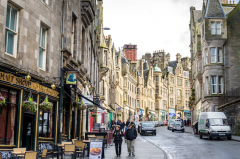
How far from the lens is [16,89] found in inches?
489

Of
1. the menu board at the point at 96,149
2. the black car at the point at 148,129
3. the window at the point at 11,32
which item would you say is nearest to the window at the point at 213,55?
the black car at the point at 148,129

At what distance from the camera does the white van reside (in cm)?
2692

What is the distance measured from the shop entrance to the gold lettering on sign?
4.12 feet

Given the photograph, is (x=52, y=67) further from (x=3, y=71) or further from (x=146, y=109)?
(x=146, y=109)

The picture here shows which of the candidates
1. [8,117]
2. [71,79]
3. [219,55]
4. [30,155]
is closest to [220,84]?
[219,55]

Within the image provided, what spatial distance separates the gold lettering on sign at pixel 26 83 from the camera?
37.7ft

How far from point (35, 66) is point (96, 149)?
440cm

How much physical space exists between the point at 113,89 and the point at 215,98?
2053cm

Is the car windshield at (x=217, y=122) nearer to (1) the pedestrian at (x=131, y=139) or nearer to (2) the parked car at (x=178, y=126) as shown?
(1) the pedestrian at (x=131, y=139)

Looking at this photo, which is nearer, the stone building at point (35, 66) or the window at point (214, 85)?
the stone building at point (35, 66)

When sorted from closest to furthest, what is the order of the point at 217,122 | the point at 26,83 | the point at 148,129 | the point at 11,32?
the point at 11,32
the point at 26,83
the point at 217,122
the point at 148,129

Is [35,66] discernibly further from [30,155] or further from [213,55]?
[213,55]

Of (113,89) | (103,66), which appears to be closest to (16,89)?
(103,66)

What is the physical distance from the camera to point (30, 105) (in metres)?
12.8
